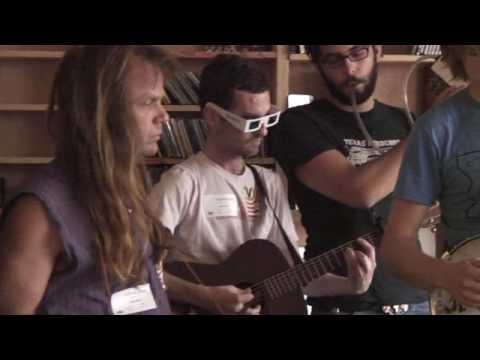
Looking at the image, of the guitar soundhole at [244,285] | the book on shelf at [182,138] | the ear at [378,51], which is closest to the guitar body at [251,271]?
the guitar soundhole at [244,285]

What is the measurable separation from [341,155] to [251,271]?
11.6 inches

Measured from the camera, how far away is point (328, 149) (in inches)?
49.0

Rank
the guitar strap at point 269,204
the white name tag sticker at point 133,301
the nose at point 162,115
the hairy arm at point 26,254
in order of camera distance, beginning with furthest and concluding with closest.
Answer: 1. the guitar strap at point 269,204
2. the nose at point 162,115
3. the white name tag sticker at point 133,301
4. the hairy arm at point 26,254

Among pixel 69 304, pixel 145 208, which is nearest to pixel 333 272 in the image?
pixel 145 208

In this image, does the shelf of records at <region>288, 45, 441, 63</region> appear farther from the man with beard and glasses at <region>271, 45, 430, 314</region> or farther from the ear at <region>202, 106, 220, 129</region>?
the ear at <region>202, 106, 220, 129</region>

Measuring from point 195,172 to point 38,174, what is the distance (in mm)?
353

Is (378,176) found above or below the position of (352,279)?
above

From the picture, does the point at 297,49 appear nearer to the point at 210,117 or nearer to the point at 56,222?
the point at 210,117

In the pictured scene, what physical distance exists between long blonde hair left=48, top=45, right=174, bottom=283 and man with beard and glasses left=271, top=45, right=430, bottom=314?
1.15 feet

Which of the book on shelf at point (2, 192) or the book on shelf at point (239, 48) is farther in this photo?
the book on shelf at point (239, 48)

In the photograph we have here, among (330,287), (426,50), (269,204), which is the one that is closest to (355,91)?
(426,50)

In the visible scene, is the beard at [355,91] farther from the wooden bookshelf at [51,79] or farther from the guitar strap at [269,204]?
the guitar strap at [269,204]

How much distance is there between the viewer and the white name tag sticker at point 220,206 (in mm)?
1191

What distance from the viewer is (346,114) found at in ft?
4.10
